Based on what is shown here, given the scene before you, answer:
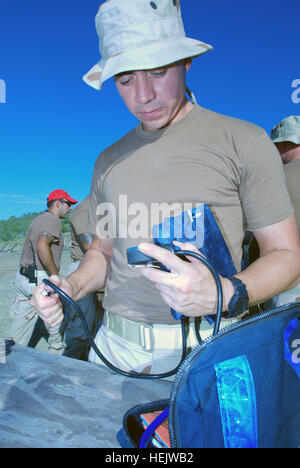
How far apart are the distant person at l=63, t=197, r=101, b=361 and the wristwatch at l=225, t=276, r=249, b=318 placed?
2644mm

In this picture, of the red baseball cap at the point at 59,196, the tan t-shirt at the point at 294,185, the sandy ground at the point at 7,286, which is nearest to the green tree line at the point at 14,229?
the sandy ground at the point at 7,286

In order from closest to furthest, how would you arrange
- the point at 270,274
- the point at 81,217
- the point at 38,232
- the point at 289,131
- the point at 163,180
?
A: 1. the point at 270,274
2. the point at 163,180
3. the point at 289,131
4. the point at 81,217
5. the point at 38,232

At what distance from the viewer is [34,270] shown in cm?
456

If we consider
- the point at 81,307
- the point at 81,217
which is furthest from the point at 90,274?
the point at 81,307

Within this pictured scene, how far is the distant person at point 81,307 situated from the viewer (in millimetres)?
3560

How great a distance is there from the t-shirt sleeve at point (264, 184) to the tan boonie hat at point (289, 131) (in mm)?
1942

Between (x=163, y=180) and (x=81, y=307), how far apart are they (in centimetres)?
291

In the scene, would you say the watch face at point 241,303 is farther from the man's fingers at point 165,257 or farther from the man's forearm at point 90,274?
the man's forearm at point 90,274

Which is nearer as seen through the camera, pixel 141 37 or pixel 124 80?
pixel 141 37

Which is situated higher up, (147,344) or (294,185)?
(294,185)

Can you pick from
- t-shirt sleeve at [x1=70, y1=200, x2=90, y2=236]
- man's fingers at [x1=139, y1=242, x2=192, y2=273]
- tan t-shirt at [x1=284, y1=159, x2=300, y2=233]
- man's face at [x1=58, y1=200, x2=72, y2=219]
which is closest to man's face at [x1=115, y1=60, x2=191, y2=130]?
man's fingers at [x1=139, y1=242, x2=192, y2=273]

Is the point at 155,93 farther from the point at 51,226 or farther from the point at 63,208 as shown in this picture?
the point at 63,208

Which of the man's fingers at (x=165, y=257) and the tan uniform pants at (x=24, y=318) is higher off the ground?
the man's fingers at (x=165, y=257)

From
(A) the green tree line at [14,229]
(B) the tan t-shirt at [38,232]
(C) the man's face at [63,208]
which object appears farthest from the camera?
(A) the green tree line at [14,229]
